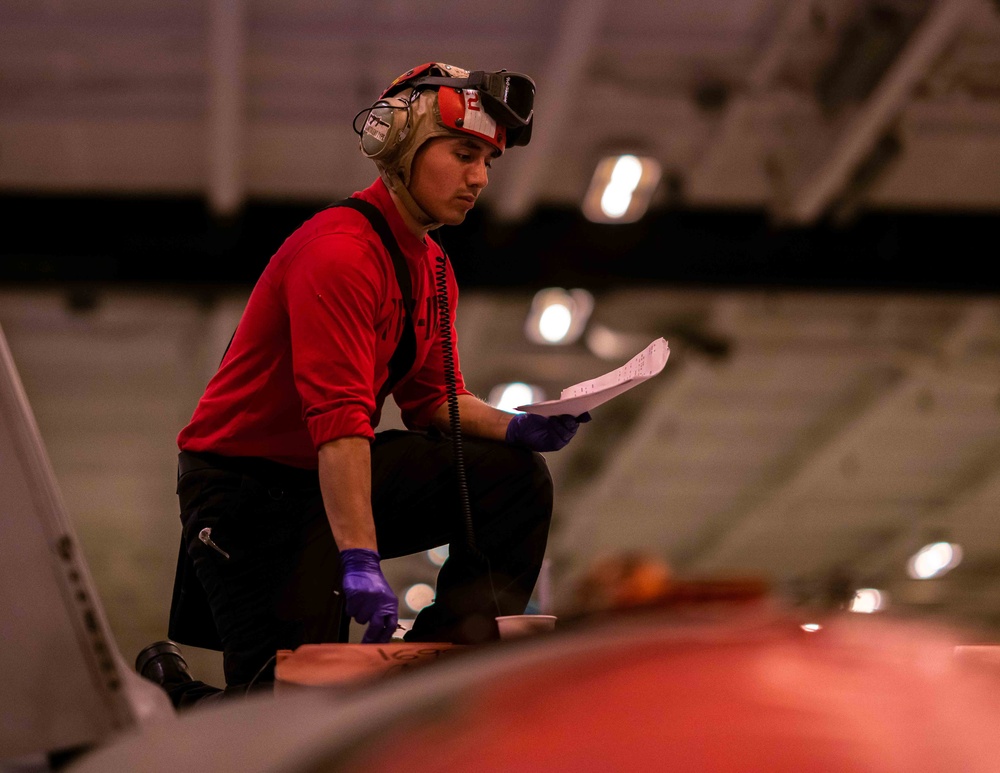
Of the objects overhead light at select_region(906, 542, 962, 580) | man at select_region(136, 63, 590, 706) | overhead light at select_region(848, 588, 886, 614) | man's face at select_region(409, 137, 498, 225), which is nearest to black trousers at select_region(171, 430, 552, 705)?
man at select_region(136, 63, 590, 706)

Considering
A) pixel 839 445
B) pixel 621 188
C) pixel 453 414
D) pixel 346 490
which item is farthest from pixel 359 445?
pixel 839 445

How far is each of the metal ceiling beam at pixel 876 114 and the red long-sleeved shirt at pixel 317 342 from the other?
3.63 metres

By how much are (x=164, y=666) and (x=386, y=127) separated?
1.22 metres

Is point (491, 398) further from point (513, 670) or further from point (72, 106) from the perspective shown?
point (513, 670)

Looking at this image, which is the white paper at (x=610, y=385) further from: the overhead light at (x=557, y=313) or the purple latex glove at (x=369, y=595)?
the overhead light at (x=557, y=313)

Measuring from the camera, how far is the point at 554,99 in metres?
5.42

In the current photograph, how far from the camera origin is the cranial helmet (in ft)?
7.43

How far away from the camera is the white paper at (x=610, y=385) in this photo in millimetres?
2075

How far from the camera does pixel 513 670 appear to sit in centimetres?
86

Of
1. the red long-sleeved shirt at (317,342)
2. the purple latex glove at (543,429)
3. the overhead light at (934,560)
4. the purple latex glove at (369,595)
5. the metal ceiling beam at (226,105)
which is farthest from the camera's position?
the overhead light at (934,560)

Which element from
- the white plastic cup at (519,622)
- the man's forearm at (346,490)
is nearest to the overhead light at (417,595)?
the man's forearm at (346,490)


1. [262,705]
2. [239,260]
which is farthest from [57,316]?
[262,705]

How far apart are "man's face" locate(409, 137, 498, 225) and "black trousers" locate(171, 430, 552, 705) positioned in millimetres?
506

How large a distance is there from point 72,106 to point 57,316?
8.05ft
